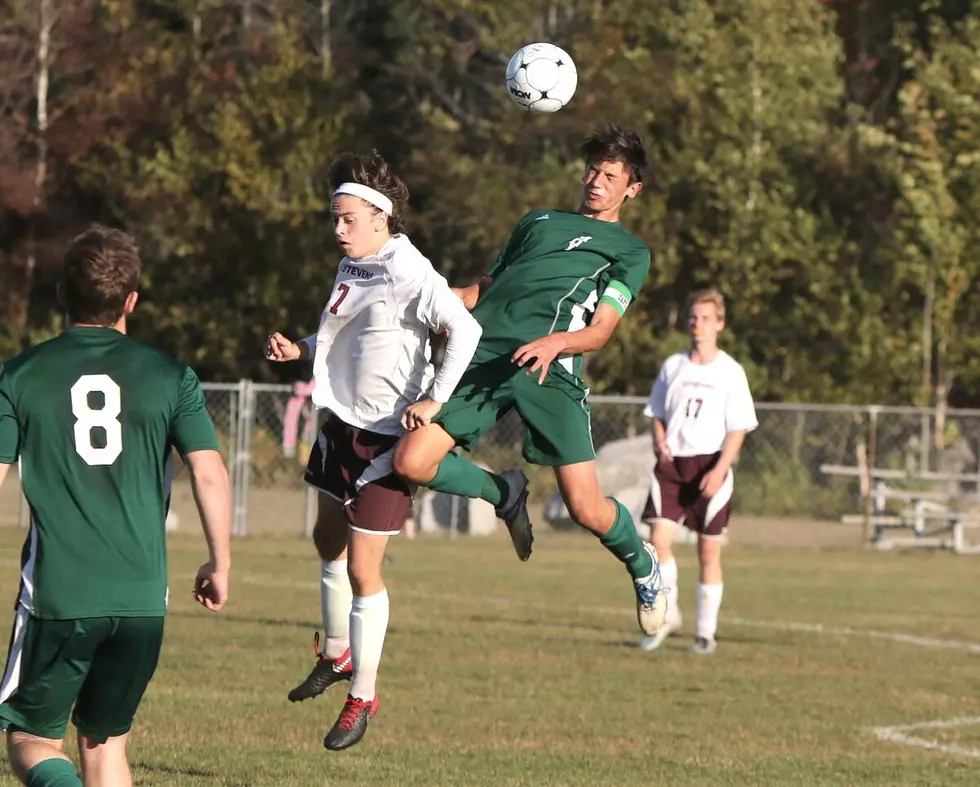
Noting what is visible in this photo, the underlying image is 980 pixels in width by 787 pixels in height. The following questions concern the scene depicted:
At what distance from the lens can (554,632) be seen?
1422 centimetres

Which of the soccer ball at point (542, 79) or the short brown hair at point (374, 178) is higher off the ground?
the soccer ball at point (542, 79)

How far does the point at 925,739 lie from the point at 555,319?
3335 millimetres

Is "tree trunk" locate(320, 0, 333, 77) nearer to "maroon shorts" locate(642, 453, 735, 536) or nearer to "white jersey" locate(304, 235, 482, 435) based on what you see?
"maroon shorts" locate(642, 453, 735, 536)

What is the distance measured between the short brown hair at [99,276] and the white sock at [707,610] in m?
8.44

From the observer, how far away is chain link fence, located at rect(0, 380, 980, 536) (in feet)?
82.2

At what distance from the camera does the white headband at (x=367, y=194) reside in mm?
7629

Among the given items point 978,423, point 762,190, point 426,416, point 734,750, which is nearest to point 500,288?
point 426,416

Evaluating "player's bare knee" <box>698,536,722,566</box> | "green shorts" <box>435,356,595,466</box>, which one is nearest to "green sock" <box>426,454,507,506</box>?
"green shorts" <box>435,356,595,466</box>

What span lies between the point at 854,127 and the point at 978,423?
7.62m

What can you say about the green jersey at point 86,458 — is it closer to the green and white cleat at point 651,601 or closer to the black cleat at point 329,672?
the black cleat at point 329,672

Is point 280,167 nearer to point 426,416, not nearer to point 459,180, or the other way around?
point 459,180

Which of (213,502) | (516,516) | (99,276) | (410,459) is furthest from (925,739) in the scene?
(99,276)

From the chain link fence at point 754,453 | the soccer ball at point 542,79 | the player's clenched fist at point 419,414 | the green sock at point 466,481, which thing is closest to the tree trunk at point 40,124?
the chain link fence at point 754,453

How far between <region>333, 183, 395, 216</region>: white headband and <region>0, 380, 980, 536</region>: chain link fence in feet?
53.8
